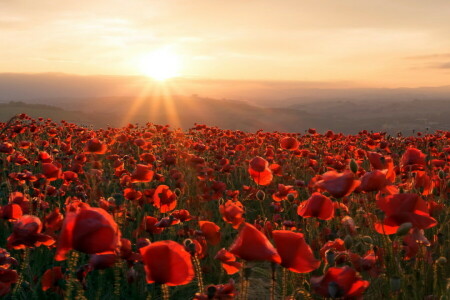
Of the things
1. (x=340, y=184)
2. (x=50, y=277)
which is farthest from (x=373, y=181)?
(x=50, y=277)

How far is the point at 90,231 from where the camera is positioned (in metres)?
1.36

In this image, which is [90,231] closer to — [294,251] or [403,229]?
[294,251]

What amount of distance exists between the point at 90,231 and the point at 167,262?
11.5 inches

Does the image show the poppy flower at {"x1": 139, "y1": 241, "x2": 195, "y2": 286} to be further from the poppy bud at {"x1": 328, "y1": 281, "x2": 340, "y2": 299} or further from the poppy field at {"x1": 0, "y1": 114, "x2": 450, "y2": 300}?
the poppy bud at {"x1": 328, "y1": 281, "x2": 340, "y2": 299}

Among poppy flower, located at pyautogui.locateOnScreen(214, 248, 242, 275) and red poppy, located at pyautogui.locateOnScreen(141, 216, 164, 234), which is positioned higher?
poppy flower, located at pyautogui.locateOnScreen(214, 248, 242, 275)

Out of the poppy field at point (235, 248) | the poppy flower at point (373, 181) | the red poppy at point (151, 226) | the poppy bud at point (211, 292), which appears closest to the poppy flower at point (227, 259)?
the poppy field at point (235, 248)

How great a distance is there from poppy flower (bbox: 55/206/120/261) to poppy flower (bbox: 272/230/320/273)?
2.00ft

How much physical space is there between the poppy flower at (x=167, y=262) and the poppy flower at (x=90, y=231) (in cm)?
13

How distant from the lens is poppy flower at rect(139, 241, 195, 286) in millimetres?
1386

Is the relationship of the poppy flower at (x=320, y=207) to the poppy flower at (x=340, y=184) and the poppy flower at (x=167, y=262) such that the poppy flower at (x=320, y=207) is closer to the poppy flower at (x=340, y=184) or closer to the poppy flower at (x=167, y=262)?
the poppy flower at (x=340, y=184)

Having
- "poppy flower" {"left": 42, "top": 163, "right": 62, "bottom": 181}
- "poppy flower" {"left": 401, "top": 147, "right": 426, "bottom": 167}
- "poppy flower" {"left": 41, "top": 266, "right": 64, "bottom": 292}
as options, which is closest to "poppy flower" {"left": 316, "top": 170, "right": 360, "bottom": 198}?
"poppy flower" {"left": 401, "top": 147, "right": 426, "bottom": 167}

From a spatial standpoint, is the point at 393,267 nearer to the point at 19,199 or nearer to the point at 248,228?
the point at 248,228

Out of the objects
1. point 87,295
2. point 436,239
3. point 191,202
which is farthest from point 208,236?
point 191,202

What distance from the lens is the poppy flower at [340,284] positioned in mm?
1380
